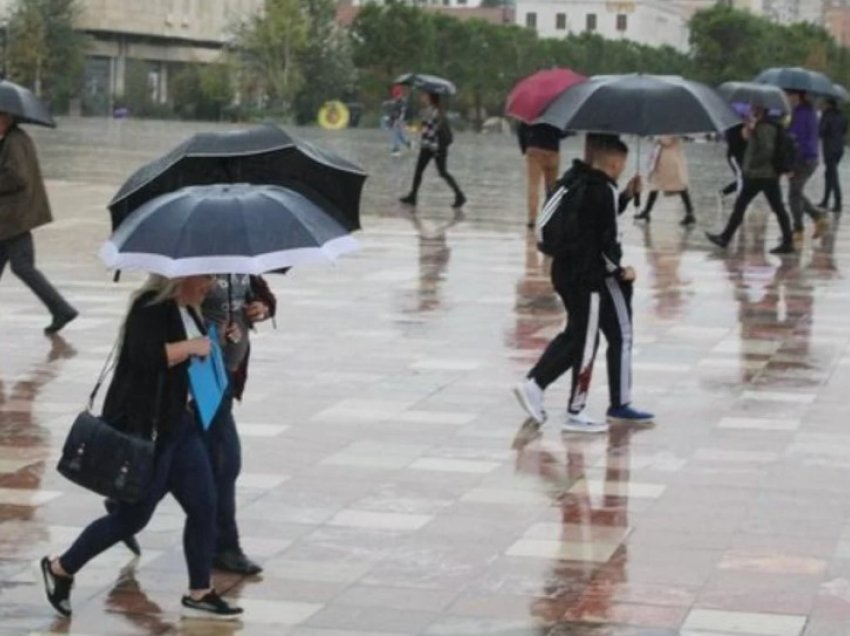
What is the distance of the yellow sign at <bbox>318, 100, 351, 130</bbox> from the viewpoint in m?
84.6

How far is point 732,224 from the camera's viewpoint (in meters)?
22.0

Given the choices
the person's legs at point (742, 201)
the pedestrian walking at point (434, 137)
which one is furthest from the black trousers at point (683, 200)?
the person's legs at point (742, 201)

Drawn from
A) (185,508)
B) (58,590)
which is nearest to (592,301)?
(185,508)

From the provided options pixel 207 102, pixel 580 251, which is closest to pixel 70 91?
pixel 207 102

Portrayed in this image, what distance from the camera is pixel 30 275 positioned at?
1435 centimetres

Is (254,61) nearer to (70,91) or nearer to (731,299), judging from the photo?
(70,91)

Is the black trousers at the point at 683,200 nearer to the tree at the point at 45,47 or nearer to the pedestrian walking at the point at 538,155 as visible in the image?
the pedestrian walking at the point at 538,155

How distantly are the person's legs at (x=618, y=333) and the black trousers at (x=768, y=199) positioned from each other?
10160mm

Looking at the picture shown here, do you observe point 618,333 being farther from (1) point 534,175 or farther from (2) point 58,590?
(1) point 534,175

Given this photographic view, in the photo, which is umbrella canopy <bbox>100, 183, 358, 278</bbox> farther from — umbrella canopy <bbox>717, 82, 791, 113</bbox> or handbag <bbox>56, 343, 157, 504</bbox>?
umbrella canopy <bbox>717, 82, 791, 113</bbox>

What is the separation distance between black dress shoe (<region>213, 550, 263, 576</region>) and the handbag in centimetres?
86

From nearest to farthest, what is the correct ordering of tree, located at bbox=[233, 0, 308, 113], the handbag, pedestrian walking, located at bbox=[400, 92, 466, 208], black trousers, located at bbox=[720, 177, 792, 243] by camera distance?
the handbag
black trousers, located at bbox=[720, 177, 792, 243]
pedestrian walking, located at bbox=[400, 92, 466, 208]
tree, located at bbox=[233, 0, 308, 113]

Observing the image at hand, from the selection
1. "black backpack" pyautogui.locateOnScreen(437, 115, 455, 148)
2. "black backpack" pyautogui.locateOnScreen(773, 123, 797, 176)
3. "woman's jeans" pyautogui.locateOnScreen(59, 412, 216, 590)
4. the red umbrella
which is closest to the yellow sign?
"black backpack" pyautogui.locateOnScreen(437, 115, 455, 148)

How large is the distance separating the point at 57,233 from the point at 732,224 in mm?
6397
